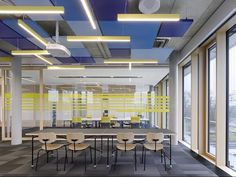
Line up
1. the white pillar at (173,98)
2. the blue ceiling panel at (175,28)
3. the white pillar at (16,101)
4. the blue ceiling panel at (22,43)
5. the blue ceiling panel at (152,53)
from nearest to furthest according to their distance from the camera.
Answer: the blue ceiling panel at (175,28), the blue ceiling panel at (22,43), the blue ceiling panel at (152,53), the white pillar at (16,101), the white pillar at (173,98)

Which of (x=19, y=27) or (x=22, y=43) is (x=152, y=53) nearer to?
(x=22, y=43)

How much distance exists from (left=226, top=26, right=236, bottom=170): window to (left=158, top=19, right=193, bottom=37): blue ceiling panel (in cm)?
89

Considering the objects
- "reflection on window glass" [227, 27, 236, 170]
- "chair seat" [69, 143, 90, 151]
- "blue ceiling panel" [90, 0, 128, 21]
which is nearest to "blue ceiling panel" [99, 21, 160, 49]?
"blue ceiling panel" [90, 0, 128, 21]

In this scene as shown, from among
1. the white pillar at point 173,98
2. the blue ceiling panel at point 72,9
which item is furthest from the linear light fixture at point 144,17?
the white pillar at point 173,98

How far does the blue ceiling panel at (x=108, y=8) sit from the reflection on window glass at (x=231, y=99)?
2350 mm

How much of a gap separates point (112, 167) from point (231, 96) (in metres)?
2.99

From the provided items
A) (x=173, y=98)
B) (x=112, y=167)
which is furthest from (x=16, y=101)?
(x=173, y=98)

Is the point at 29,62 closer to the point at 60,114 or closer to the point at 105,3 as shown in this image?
the point at 60,114

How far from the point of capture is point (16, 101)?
8.44m

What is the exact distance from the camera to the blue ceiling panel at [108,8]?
4248 mm

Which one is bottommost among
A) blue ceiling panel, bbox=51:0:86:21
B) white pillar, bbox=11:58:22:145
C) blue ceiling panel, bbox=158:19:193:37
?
white pillar, bbox=11:58:22:145

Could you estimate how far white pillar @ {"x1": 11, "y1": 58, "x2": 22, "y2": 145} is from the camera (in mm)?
8420

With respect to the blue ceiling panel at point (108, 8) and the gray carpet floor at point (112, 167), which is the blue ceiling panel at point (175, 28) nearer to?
the blue ceiling panel at point (108, 8)

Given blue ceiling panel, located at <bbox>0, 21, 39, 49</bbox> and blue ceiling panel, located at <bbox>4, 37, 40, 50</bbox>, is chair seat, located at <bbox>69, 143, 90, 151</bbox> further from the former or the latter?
blue ceiling panel, located at <bbox>4, 37, 40, 50</bbox>
